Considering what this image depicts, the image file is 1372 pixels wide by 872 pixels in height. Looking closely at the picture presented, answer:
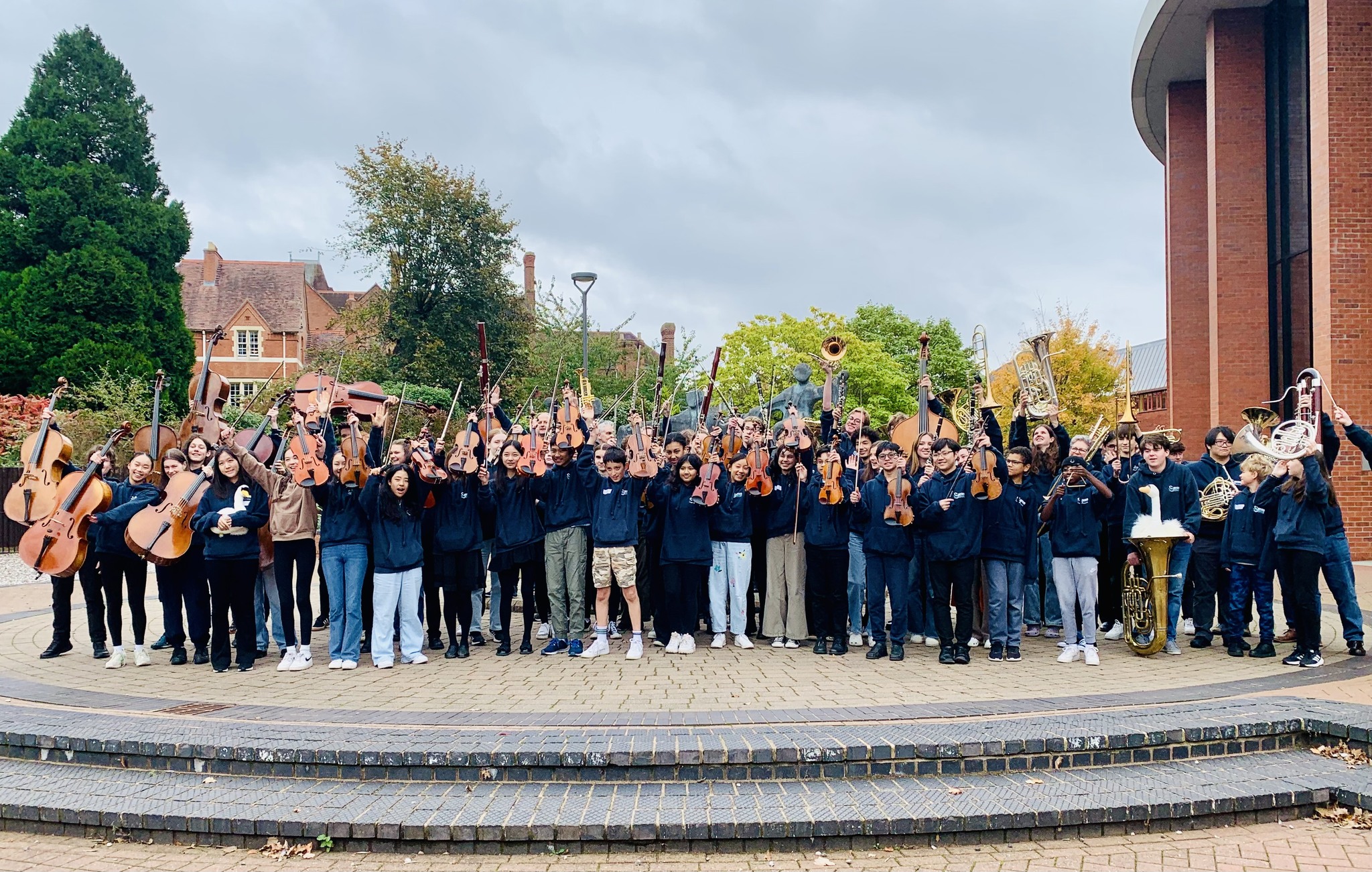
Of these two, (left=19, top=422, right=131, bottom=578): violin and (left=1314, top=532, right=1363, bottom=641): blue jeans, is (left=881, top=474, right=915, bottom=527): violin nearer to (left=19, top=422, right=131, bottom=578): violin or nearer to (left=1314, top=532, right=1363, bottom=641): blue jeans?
(left=1314, top=532, right=1363, bottom=641): blue jeans

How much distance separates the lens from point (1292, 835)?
5090mm

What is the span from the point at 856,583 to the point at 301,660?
17.5 feet

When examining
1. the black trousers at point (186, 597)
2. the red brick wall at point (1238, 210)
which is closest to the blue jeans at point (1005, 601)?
the black trousers at point (186, 597)

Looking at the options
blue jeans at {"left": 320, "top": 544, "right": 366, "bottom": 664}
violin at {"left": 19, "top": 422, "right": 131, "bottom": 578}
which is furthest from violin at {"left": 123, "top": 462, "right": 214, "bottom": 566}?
blue jeans at {"left": 320, "top": 544, "right": 366, "bottom": 664}

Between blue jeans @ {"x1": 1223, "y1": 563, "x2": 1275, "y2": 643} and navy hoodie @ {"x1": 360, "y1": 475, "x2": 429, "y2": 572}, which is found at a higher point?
navy hoodie @ {"x1": 360, "y1": 475, "x2": 429, "y2": 572}

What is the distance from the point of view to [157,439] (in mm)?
9305

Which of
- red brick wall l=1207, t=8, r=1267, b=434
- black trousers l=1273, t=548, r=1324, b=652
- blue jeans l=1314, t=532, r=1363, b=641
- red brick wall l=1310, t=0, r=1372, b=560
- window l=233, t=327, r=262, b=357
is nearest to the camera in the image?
black trousers l=1273, t=548, r=1324, b=652

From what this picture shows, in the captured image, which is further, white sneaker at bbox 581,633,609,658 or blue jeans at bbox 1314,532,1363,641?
white sneaker at bbox 581,633,609,658

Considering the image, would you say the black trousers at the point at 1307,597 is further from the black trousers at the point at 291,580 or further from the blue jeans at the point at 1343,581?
the black trousers at the point at 291,580

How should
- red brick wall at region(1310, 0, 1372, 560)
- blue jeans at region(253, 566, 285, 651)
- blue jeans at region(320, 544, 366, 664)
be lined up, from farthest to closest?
red brick wall at region(1310, 0, 1372, 560), blue jeans at region(253, 566, 285, 651), blue jeans at region(320, 544, 366, 664)

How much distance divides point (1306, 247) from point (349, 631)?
1877 cm

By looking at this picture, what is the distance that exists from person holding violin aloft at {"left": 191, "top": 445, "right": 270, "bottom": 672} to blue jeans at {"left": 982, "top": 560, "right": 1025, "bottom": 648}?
21.6ft

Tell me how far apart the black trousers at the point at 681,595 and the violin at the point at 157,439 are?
4.90 m

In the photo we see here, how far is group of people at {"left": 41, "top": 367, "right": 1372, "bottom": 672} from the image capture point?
334 inches
